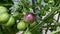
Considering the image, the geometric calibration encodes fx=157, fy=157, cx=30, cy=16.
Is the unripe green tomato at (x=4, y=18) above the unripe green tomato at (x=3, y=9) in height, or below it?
below

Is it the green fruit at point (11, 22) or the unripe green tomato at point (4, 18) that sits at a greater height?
the unripe green tomato at point (4, 18)

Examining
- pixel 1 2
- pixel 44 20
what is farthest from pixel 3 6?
pixel 44 20

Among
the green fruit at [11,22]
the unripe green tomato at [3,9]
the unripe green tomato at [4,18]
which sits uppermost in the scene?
the unripe green tomato at [3,9]

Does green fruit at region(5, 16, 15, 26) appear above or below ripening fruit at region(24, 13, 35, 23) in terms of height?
below

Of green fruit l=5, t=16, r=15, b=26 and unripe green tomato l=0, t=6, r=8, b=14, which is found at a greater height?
unripe green tomato l=0, t=6, r=8, b=14

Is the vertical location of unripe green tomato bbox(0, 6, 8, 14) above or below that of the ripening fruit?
above

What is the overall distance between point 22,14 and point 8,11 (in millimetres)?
47

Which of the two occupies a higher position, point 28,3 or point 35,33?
point 28,3

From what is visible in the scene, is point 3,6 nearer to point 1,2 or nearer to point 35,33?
point 1,2

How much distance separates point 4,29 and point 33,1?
0.41 ft

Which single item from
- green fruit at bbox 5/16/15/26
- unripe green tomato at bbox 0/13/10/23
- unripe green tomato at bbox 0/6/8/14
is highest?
unripe green tomato at bbox 0/6/8/14

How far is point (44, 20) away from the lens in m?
0.44

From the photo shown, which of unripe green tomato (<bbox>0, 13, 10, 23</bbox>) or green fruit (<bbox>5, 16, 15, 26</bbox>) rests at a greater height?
unripe green tomato (<bbox>0, 13, 10, 23</bbox>)

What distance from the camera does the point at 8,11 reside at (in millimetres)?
450
